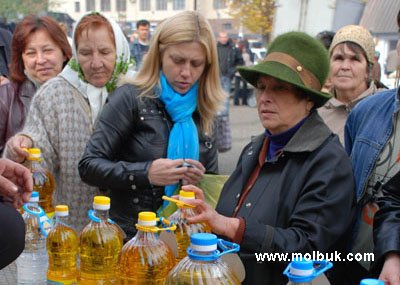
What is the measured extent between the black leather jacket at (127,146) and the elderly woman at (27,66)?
3.08 feet

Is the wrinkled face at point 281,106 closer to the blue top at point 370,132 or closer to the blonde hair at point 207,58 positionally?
the blue top at point 370,132

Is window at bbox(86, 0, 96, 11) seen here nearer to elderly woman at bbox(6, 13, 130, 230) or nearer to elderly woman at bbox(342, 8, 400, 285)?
elderly woman at bbox(6, 13, 130, 230)

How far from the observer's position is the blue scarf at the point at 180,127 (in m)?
2.44

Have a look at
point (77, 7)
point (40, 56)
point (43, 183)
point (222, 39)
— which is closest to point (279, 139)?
point (43, 183)

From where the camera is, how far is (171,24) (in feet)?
8.01

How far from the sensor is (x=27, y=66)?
3217 mm

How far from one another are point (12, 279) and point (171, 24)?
1.31 metres

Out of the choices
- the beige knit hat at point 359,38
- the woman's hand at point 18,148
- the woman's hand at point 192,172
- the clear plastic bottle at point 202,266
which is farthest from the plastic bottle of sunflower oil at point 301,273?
the beige knit hat at point 359,38

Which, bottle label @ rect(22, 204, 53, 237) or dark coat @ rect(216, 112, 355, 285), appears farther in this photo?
bottle label @ rect(22, 204, 53, 237)

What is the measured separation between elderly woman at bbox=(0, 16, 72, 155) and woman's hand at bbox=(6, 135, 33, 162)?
24.8 inches

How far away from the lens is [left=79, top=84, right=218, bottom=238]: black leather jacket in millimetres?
2400

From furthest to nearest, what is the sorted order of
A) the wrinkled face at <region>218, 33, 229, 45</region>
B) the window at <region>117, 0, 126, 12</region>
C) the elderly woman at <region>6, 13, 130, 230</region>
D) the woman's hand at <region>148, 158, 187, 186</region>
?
the window at <region>117, 0, 126, 12</region> < the wrinkled face at <region>218, 33, 229, 45</region> < the elderly woman at <region>6, 13, 130, 230</region> < the woman's hand at <region>148, 158, 187, 186</region>

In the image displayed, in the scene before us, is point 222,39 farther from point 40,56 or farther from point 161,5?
point 161,5

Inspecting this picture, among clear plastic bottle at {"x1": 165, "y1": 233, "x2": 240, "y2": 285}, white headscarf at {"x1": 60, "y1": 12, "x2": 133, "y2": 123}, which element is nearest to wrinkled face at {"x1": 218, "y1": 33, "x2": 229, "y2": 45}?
white headscarf at {"x1": 60, "y1": 12, "x2": 133, "y2": 123}
